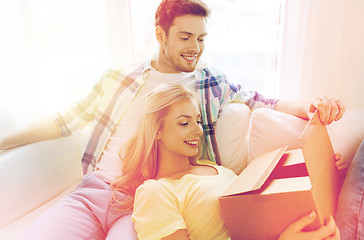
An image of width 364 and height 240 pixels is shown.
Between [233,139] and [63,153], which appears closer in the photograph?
[233,139]

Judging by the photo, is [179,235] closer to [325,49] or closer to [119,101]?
[119,101]

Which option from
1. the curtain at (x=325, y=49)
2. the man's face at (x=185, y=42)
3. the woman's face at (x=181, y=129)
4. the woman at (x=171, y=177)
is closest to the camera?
the woman at (x=171, y=177)

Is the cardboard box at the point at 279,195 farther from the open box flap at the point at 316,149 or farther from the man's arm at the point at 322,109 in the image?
the man's arm at the point at 322,109

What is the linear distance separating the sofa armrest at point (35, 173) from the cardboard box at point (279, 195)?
2.67 ft

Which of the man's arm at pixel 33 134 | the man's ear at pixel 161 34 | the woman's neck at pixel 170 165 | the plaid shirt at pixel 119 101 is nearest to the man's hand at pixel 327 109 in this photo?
the plaid shirt at pixel 119 101

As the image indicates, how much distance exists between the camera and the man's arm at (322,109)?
954mm

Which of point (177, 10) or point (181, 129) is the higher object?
point (177, 10)

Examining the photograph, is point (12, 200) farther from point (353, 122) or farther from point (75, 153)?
point (353, 122)

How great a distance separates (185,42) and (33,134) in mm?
708

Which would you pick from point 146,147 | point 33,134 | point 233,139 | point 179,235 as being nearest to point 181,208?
point 179,235

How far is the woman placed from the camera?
80 centimetres

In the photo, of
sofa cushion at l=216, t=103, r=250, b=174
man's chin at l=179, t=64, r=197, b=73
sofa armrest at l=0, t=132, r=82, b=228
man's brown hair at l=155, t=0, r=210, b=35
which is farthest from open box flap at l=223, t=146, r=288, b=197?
sofa armrest at l=0, t=132, r=82, b=228

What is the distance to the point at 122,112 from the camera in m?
1.20

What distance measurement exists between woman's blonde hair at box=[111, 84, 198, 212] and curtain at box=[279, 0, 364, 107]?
666 millimetres
